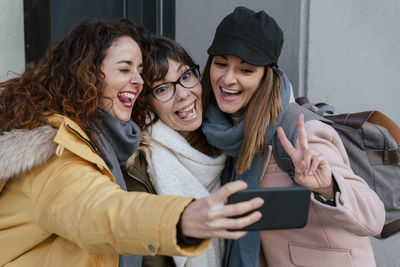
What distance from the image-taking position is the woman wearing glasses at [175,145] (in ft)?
7.87

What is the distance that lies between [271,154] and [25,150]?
1.22 meters

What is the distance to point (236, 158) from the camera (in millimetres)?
2412

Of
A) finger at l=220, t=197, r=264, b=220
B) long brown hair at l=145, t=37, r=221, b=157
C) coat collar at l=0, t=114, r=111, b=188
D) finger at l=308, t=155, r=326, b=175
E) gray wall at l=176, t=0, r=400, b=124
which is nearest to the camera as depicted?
finger at l=220, t=197, r=264, b=220

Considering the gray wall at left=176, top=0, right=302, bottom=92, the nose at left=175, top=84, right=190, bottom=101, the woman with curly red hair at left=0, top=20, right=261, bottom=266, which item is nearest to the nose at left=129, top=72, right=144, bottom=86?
the woman with curly red hair at left=0, top=20, right=261, bottom=266

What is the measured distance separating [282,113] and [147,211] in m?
1.14

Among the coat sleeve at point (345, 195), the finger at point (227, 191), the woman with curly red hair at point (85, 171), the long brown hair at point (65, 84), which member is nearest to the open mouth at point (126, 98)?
the woman with curly red hair at point (85, 171)

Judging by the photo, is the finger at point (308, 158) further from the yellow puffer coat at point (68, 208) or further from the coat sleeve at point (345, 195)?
the yellow puffer coat at point (68, 208)

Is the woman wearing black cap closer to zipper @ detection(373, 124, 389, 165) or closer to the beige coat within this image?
the beige coat

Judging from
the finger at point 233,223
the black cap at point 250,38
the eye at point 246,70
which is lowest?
the finger at point 233,223

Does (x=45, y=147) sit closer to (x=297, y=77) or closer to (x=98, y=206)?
(x=98, y=206)

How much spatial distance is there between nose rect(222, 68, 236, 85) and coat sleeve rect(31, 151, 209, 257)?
0.96 m

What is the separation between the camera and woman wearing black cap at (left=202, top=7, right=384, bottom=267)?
6.37 ft

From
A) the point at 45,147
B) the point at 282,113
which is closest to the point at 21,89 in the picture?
the point at 45,147

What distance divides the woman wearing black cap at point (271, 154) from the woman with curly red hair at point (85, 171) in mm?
491
